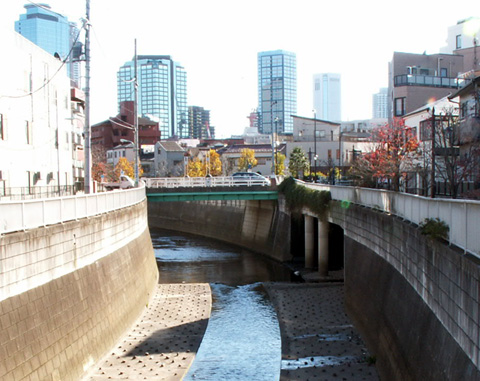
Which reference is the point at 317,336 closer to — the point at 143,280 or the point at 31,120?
the point at 143,280

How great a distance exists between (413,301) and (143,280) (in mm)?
17528

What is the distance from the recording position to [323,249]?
41.4m

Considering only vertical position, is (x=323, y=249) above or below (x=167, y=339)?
above

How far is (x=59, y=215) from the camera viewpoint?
1952cm

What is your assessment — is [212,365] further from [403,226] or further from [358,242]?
[358,242]

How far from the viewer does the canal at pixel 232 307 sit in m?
21.8

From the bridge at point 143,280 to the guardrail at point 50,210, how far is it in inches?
1.5

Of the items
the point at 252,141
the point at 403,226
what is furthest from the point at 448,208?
the point at 252,141

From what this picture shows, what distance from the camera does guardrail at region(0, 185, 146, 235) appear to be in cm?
1531

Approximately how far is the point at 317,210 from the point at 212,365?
2186cm

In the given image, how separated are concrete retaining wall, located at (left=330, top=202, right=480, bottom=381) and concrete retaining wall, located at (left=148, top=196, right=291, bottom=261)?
22474 mm

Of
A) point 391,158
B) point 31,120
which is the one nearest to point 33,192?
point 31,120

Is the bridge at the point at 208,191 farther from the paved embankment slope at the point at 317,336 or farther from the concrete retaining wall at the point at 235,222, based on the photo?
the paved embankment slope at the point at 317,336

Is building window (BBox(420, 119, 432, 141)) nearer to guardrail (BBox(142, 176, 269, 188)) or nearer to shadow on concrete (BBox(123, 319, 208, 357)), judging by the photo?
guardrail (BBox(142, 176, 269, 188))
